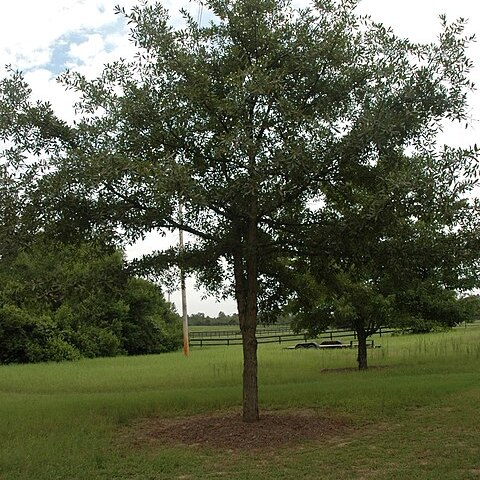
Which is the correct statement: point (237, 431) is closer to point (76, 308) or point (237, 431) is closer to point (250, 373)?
point (250, 373)

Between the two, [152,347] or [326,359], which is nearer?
[326,359]

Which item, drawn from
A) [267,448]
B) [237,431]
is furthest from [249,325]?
[267,448]

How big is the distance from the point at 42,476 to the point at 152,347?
1621 inches

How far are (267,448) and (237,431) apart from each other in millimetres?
1060

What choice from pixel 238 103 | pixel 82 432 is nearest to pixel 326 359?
pixel 82 432

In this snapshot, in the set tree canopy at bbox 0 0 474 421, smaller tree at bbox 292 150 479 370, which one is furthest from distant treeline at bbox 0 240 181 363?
smaller tree at bbox 292 150 479 370

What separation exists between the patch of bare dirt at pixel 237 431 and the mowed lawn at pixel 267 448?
0.17 metres

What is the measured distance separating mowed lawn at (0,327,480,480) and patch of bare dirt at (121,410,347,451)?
6.8 inches

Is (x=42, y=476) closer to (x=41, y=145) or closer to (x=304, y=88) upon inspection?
Result: (x=41, y=145)

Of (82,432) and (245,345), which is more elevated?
(245,345)

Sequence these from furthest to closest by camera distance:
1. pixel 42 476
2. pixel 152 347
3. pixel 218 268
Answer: pixel 152 347 → pixel 218 268 → pixel 42 476

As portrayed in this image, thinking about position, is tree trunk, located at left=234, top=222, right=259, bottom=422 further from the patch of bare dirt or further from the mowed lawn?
the mowed lawn

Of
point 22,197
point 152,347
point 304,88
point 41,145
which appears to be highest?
point 304,88

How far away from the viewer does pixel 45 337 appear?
35344 millimetres
